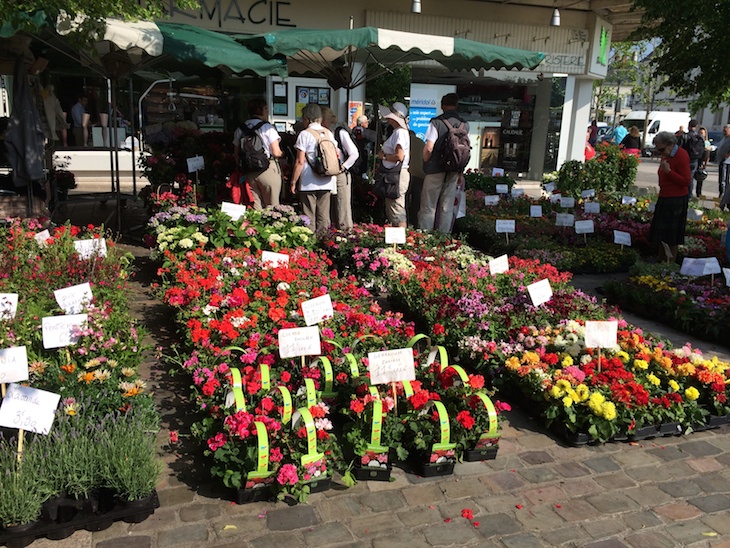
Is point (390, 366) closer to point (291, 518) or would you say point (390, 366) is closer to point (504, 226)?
point (291, 518)

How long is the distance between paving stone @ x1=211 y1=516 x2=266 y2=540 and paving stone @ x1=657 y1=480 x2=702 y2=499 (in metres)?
2.30

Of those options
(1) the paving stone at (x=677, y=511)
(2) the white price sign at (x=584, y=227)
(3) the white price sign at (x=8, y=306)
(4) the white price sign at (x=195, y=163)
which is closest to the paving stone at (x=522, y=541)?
(1) the paving stone at (x=677, y=511)

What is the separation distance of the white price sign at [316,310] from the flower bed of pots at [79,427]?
43.3 inches

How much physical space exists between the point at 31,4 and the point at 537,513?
200 inches

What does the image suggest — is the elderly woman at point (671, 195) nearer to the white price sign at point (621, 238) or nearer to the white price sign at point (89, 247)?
the white price sign at point (621, 238)

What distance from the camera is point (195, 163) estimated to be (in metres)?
8.53

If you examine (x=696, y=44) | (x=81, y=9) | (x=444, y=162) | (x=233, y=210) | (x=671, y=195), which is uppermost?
(x=696, y=44)

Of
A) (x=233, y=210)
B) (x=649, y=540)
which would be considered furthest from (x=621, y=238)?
(x=649, y=540)

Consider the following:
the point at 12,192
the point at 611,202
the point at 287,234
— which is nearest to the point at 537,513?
the point at 287,234

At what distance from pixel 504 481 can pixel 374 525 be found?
89 cm

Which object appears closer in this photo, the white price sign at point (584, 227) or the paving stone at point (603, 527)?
the paving stone at point (603, 527)

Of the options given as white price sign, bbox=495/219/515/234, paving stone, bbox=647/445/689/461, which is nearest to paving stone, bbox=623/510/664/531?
paving stone, bbox=647/445/689/461

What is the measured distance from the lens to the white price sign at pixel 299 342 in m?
3.87

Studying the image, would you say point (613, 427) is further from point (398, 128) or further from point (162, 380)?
point (398, 128)
